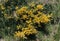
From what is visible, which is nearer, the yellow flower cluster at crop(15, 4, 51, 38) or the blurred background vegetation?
the yellow flower cluster at crop(15, 4, 51, 38)

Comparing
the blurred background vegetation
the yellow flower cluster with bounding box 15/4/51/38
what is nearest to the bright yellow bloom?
the yellow flower cluster with bounding box 15/4/51/38

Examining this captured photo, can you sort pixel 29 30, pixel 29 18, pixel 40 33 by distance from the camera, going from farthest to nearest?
pixel 40 33 → pixel 29 18 → pixel 29 30

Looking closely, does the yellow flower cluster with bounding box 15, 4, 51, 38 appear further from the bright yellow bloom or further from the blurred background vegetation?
the blurred background vegetation

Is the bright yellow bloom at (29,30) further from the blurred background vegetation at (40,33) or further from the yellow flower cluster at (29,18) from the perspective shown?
the blurred background vegetation at (40,33)

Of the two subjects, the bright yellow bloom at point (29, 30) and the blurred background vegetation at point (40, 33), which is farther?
the blurred background vegetation at point (40, 33)

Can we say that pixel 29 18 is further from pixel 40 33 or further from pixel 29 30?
pixel 40 33

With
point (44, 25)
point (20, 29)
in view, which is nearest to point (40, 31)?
point (44, 25)

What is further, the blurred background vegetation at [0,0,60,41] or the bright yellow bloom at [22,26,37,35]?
the blurred background vegetation at [0,0,60,41]

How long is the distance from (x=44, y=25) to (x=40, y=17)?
456mm

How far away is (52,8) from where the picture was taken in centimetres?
672

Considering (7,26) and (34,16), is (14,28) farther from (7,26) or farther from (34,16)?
(34,16)

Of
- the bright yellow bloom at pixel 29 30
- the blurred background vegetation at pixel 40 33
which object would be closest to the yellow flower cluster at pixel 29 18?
the bright yellow bloom at pixel 29 30

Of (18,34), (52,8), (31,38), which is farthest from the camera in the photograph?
(52,8)

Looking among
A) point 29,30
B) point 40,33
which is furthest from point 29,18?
point 40,33
